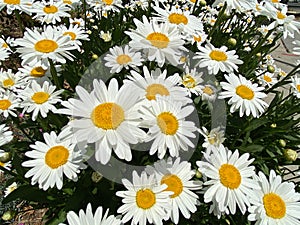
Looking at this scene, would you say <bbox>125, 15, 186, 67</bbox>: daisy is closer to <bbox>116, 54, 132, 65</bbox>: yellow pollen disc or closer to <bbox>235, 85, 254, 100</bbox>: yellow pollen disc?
<bbox>116, 54, 132, 65</bbox>: yellow pollen disc

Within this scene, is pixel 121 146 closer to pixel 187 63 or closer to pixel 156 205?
pixel 156 205

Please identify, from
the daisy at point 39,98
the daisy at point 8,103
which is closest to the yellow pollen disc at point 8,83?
the daisy at point 8,103

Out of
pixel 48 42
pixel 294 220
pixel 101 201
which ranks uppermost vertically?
pixel 48 42

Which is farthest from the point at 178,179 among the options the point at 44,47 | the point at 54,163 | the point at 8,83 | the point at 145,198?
the point at 8,83

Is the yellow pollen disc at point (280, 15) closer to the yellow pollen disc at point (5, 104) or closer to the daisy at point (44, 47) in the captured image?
the daisy at point (44, 47)

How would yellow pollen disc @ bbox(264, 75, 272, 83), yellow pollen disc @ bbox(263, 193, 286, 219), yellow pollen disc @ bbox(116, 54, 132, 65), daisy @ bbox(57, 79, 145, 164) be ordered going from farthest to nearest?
yellow pollen disc @ bbox(264, 75, 272, 83), yellow pollen disc @ bbox(116, 54, 132, 65), yellow pollen disc @ bbox(263, 193, 286, 219), daisy @ bbox(57, 79, 145, 164)

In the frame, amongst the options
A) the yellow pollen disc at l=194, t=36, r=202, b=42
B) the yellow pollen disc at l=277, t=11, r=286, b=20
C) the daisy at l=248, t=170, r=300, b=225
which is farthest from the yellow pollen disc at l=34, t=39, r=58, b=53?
the yellow pollen disc at l=277, t=11, r=286, b=20

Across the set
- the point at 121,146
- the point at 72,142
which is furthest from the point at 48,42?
the point at 121,146
